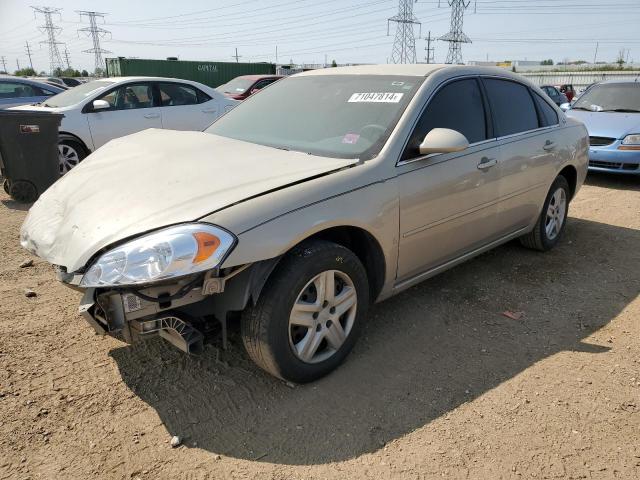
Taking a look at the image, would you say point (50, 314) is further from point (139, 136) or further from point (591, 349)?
point (591, 349)

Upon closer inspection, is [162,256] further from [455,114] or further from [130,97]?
[130,97]

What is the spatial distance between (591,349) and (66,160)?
7.18 m

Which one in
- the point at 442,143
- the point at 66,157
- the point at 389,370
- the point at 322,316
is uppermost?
the point at 442,143

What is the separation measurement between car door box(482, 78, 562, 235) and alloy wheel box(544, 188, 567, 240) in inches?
13.1

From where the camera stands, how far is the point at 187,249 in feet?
7.39

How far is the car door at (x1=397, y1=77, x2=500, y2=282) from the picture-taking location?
10.4ft

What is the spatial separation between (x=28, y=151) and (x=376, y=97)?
5.09 metres

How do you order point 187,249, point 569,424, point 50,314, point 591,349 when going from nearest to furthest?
point 187,249, point 569,424, point 591,349, point 50,314

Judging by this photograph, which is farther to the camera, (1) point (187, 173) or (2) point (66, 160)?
(2) point (66, 160)

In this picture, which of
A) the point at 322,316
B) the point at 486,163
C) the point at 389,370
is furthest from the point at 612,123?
the point at 322,316

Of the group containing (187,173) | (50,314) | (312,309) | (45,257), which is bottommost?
(50,314)

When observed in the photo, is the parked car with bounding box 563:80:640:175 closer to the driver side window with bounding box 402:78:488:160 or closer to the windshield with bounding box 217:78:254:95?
the driver side window with bounding box 402:78:488:160

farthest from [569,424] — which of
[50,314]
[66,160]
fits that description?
[66,160]

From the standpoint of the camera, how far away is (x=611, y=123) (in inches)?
324
